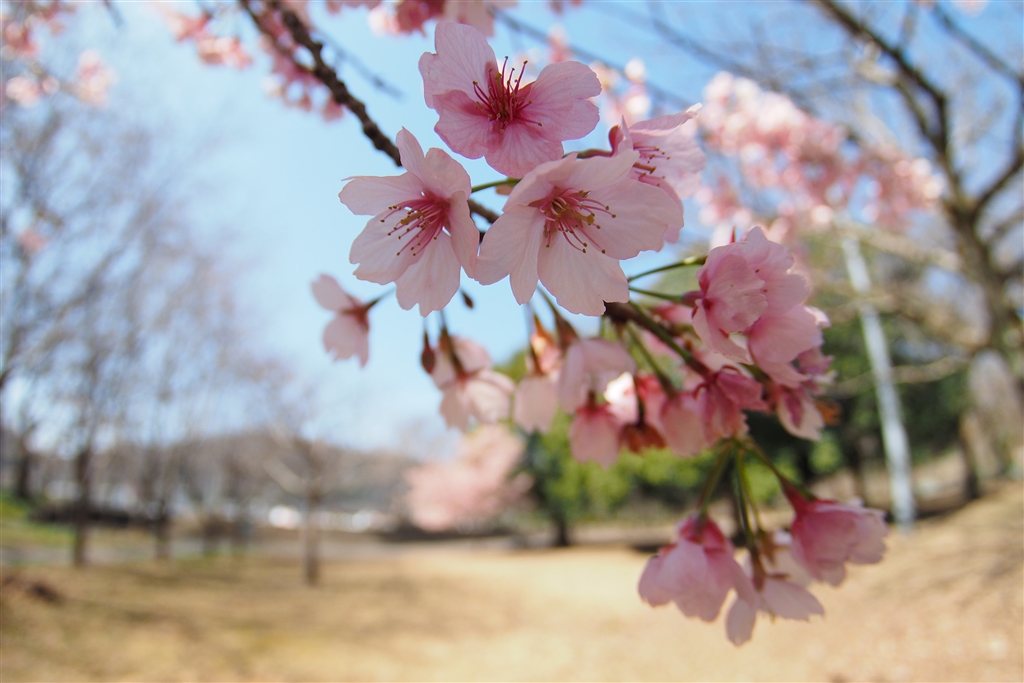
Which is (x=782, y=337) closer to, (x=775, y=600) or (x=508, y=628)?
(x=775, y=600)

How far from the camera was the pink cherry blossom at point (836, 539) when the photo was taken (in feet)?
1.69

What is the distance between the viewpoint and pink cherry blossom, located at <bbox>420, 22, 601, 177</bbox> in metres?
0.41

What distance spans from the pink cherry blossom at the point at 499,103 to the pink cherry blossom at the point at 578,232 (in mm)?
44

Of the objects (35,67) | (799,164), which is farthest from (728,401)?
(799,164)

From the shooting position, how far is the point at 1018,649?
1.97 meters

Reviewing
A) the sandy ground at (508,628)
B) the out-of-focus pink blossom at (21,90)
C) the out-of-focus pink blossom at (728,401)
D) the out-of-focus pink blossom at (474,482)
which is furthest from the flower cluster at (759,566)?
the out-of-focus pink blossom at (474,482)

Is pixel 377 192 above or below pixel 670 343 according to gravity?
above

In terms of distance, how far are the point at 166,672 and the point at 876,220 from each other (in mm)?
6620

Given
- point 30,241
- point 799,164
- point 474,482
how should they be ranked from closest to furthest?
point 30,241
point 799,164
point 474,482

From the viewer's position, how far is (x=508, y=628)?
5.75m

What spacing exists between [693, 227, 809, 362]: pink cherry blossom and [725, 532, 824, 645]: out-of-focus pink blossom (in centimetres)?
27

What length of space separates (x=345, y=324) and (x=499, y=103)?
1.26ft

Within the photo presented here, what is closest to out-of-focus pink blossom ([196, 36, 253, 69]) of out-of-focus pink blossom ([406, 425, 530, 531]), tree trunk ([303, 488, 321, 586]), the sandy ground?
the sandy ground

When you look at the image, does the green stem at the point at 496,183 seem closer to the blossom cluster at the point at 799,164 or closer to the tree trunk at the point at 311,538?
the blossom cluster at the point at 799,164
